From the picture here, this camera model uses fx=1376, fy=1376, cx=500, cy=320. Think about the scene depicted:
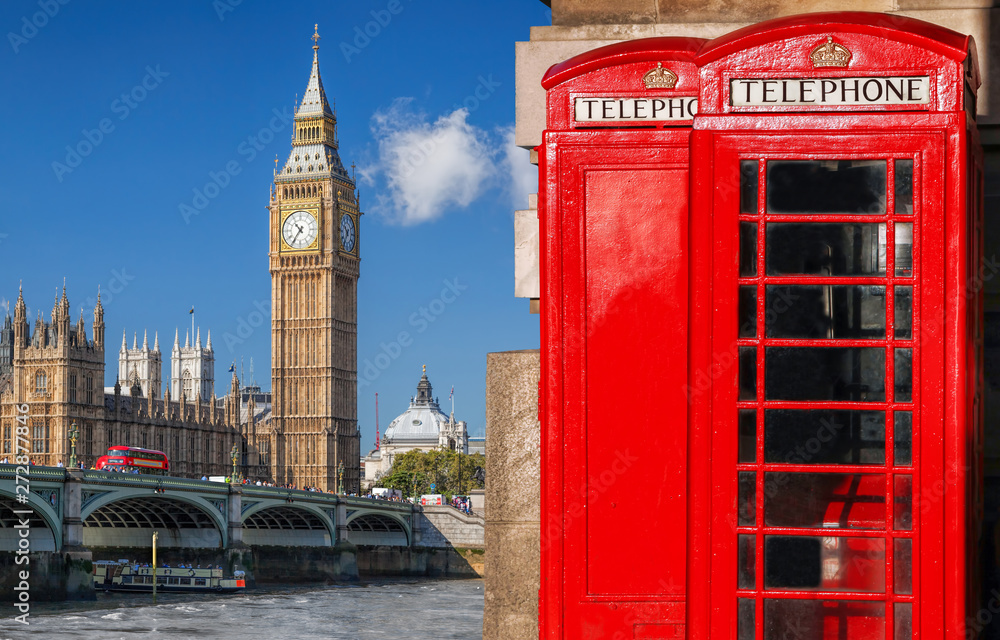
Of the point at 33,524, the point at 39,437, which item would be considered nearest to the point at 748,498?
the point at 33,524

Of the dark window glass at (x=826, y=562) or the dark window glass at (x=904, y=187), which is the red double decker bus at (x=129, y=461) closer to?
the dark window glass at (x=826, y=562)

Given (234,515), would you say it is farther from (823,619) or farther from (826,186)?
(826,186)

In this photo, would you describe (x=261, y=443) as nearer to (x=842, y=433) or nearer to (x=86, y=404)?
(x=86, y=404)

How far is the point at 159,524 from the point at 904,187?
53.4 m

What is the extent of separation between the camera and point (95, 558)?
54156mm

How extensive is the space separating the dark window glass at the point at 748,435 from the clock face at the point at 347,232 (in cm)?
7890

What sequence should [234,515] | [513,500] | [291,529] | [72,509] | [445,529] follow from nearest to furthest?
[513,500], [72,509], [234,515], [291,529], [445,529]

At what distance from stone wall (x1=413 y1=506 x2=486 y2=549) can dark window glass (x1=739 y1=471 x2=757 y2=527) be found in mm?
64093

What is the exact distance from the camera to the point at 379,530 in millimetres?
68125

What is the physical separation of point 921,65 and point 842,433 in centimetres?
106

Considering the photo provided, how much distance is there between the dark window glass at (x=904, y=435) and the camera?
12.4 ft

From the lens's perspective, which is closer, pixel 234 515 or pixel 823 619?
pixel 823 619

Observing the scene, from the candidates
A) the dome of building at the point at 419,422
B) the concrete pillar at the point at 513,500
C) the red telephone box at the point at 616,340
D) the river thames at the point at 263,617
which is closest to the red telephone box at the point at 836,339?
the red telephone box at the point at 616,340

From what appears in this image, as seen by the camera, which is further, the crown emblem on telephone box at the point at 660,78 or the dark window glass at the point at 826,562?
the crown emblem on telephone box at the point at 660,78
